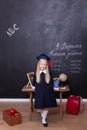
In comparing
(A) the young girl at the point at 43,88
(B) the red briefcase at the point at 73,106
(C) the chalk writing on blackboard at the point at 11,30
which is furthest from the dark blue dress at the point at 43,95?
(C) the chalk writing on blackboard at the point at 11,30

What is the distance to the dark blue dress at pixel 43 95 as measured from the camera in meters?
2.83

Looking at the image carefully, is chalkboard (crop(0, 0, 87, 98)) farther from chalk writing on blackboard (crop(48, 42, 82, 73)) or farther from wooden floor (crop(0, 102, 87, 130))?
wooden floor (crop(0, 102, 87, 130))

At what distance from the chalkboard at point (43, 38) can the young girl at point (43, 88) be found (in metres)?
0.93

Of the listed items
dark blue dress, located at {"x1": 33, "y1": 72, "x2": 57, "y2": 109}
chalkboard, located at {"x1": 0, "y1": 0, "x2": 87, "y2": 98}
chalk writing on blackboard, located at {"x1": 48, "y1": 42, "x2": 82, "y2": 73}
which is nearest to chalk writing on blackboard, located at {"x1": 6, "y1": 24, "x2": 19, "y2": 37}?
chalkboard, located at {"x1": 0, "y1": 0, "x2": 87, "y2": 98}

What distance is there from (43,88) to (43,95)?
3.3 inches

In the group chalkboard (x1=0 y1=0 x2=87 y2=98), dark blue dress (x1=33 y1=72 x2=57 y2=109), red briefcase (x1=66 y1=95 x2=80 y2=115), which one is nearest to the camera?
dark blue dress (x1=33 y1=72 x2=57 y2=109)

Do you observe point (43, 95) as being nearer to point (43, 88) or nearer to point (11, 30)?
point (43, 88)

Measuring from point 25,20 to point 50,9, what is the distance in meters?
0.43

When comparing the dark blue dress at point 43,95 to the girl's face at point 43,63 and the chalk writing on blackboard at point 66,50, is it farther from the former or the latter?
the chalk writing on blackboard at point 66,50

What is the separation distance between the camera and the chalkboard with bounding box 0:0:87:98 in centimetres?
370

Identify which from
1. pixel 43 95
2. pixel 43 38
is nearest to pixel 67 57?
pixel 43 38

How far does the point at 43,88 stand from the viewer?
285cm

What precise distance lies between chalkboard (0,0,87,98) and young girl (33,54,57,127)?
3.06 feet

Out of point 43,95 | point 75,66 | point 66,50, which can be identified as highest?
point 66,50
